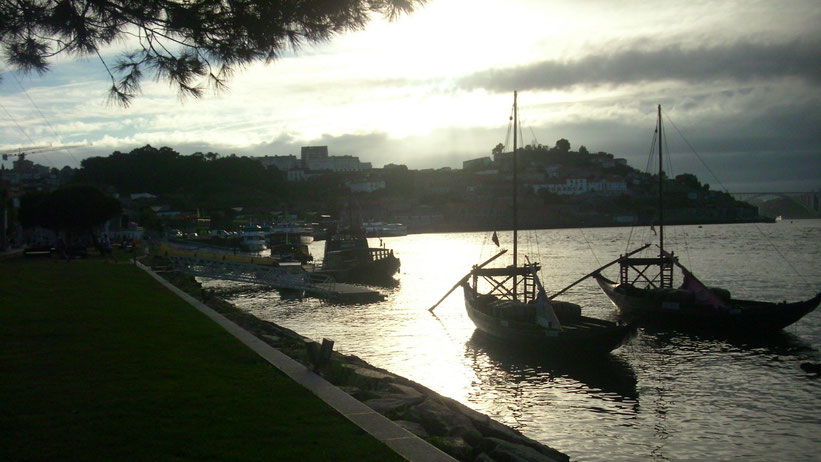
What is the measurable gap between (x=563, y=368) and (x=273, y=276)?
27232 mm

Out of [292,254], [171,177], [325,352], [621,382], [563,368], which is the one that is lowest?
[621,382]

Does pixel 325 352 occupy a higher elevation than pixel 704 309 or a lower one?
higher

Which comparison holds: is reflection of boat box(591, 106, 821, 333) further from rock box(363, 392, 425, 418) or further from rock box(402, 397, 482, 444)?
rock box(402, 397, 482, 444)

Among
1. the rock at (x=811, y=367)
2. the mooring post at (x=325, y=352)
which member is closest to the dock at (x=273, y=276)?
the rock at (x=811, y=367)

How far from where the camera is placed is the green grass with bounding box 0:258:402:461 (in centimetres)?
781

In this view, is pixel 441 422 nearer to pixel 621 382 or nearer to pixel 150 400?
pixel 150 400

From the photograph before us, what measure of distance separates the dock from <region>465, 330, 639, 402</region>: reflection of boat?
17.6 meters

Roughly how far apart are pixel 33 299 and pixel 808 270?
66.7m

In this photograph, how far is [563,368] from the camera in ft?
77.1

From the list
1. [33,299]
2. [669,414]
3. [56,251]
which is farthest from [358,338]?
[56,251]

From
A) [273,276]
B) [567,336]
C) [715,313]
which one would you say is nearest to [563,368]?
[567,336]

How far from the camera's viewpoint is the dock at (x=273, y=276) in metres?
43.8

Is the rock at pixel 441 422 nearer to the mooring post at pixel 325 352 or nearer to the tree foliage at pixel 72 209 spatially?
the mooring post at pixel 325 352

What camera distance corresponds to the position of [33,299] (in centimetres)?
2298
